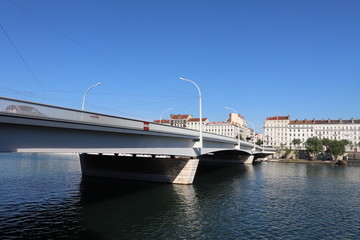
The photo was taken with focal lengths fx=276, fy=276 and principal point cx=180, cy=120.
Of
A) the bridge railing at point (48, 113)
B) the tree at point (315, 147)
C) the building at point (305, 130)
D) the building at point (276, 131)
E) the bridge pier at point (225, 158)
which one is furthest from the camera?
the building at point (276, 131)

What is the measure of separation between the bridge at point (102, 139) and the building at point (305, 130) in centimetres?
13388

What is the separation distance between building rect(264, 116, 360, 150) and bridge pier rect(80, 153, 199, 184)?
133 m

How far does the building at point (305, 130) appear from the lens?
160250mm

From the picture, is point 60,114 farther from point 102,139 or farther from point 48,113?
point 102,139

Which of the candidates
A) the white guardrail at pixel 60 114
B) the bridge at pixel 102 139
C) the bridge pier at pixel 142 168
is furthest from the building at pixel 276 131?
the white guardrail at pixel 60 114

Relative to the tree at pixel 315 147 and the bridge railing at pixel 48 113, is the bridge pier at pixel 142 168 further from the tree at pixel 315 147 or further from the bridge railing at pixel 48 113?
the tree at pixel 315 147

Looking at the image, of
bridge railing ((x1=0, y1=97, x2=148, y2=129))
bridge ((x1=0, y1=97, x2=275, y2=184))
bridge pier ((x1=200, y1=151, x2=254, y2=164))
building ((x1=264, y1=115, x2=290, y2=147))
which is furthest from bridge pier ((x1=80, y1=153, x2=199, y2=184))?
building ((x1=264, y1=115, x2=290, y2=147))

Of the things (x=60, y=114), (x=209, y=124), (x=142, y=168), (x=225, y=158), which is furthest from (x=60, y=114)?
(x=209, y=124)

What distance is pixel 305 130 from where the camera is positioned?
165375 mm

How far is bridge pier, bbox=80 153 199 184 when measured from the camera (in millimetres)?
38625

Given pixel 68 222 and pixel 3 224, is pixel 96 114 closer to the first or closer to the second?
pixel 68 222

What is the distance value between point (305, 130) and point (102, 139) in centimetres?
16504

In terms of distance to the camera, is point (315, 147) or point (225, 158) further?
point (315, 147)

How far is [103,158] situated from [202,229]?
1106 inches
